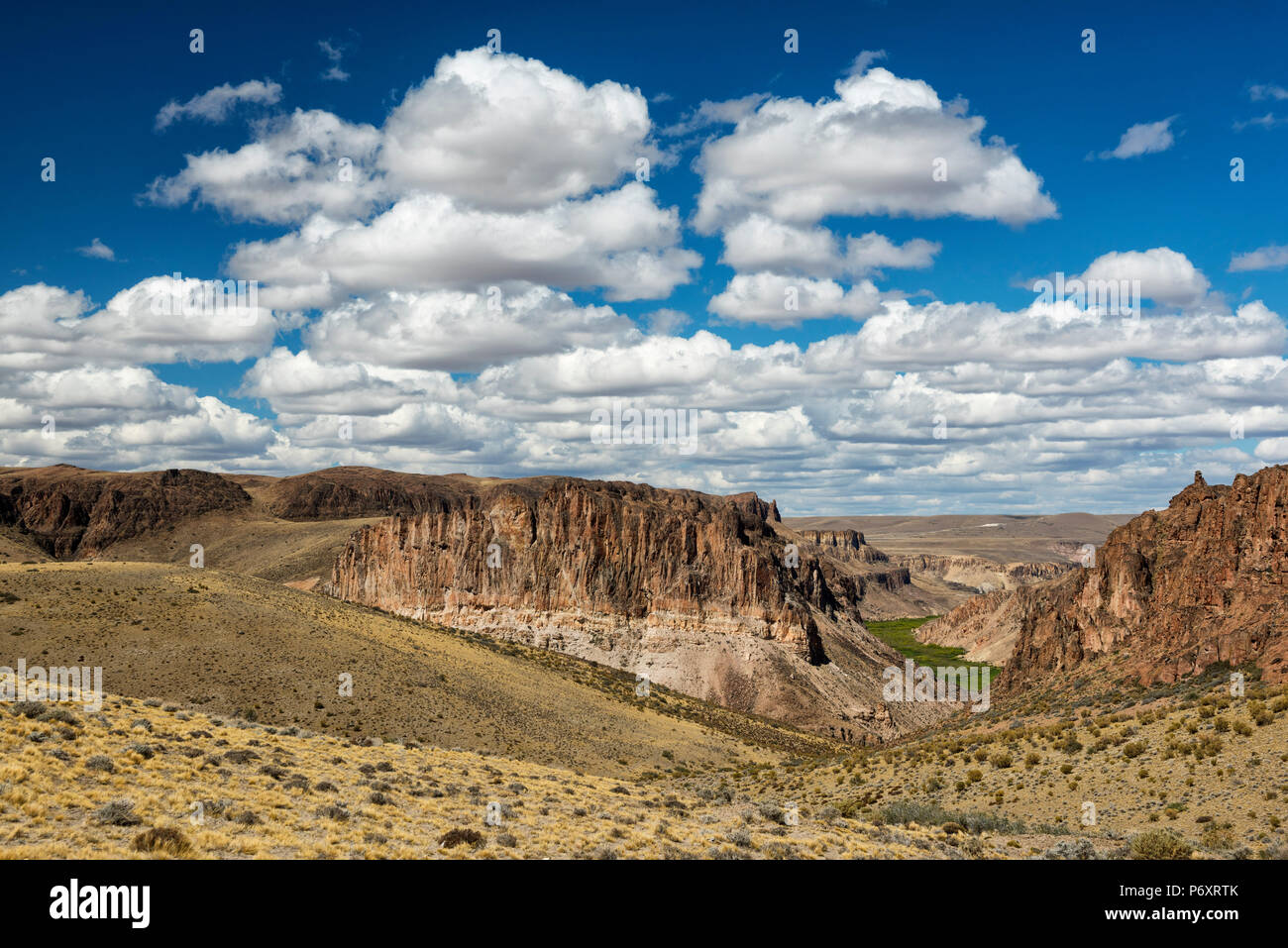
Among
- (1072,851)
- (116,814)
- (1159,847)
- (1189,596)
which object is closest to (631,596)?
(1189,596)

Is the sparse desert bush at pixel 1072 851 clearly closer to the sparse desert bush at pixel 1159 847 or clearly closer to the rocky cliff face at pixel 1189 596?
the sparse desert bush at pixel 1159 847

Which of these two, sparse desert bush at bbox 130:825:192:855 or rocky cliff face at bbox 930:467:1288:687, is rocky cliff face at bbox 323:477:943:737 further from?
sparse desert bush at bbox 130:825:192:855

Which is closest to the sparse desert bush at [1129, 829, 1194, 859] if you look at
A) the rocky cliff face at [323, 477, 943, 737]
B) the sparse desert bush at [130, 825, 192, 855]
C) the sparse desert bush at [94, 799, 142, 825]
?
the sparse desert bush at [130, 825, 192, 855]

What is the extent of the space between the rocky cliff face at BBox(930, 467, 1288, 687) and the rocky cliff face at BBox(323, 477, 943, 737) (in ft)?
102

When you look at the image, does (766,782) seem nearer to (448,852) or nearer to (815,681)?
(448,852)

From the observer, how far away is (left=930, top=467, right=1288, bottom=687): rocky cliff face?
41438mm

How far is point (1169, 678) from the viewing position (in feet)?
139

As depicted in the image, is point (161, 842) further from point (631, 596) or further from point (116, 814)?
point (631, 596)

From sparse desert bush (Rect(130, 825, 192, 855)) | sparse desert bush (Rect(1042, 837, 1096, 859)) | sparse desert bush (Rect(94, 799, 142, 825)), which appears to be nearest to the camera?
sparse desert bush (Rect(130, 825, 192, 855))

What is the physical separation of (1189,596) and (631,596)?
73965 millimetres

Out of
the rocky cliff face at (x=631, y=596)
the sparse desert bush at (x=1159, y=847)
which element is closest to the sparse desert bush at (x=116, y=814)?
the sparse desert bush at (x=1159, y=847)

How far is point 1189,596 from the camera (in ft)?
167

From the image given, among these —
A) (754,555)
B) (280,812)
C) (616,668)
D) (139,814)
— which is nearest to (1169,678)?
(280,812)

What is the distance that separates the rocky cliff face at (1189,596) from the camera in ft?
136
